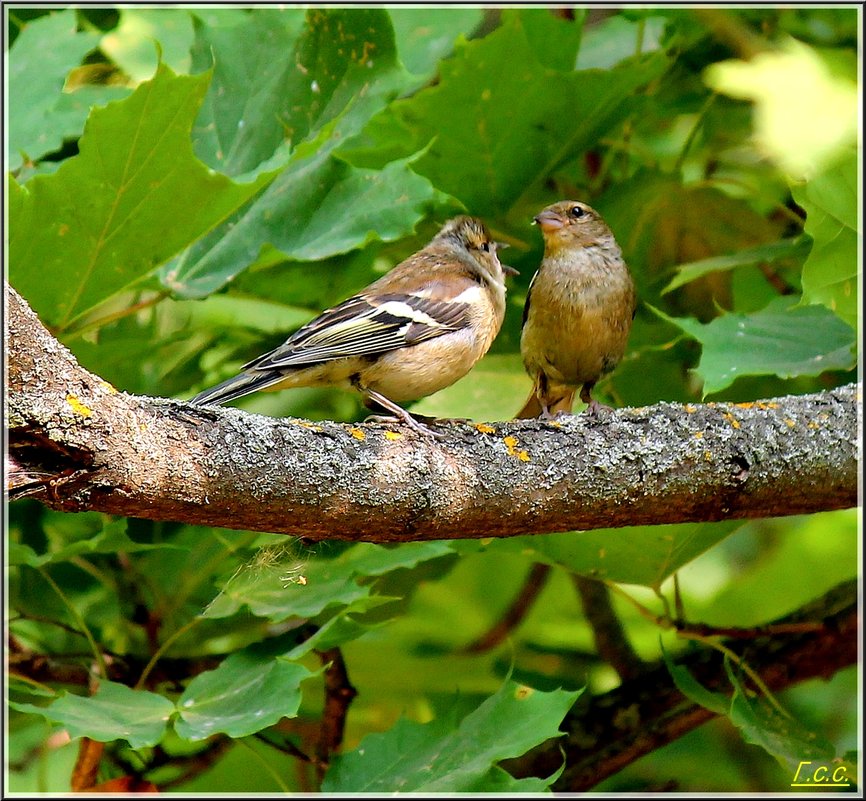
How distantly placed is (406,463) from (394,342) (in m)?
1.38

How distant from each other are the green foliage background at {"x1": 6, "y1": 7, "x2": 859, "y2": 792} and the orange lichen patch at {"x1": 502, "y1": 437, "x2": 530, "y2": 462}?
605 mm

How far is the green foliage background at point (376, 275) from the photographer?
3273 mm

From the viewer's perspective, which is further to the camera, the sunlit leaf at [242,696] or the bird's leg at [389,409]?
the bird's leg at [389,409]

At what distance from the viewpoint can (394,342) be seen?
3.85 metres

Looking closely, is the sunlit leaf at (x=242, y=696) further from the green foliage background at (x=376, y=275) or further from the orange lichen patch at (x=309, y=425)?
the orange lichen patch at (x=309, y=425)

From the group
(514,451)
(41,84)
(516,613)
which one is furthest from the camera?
(516,613)

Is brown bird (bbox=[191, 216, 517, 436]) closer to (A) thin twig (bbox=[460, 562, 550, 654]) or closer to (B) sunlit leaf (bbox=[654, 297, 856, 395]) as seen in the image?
(B) sunlit leaf (bbox=[654, 297, 856, 395])

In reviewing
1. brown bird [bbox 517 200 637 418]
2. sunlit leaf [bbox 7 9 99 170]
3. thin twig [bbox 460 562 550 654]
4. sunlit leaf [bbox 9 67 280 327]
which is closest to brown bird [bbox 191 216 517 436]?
brown bird [bbox 517 200 637 418]

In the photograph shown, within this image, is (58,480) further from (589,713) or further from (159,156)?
(589,713)

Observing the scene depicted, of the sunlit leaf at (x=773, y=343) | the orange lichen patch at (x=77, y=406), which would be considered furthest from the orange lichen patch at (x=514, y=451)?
the orange lichen patch at (x=77, y=406)

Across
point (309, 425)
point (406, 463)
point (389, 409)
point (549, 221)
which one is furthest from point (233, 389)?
point (549, 221)

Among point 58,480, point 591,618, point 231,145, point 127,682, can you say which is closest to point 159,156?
point 231,145

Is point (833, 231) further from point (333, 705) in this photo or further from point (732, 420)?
point (333, 705)

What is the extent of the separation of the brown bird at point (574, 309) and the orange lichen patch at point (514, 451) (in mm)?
1435
